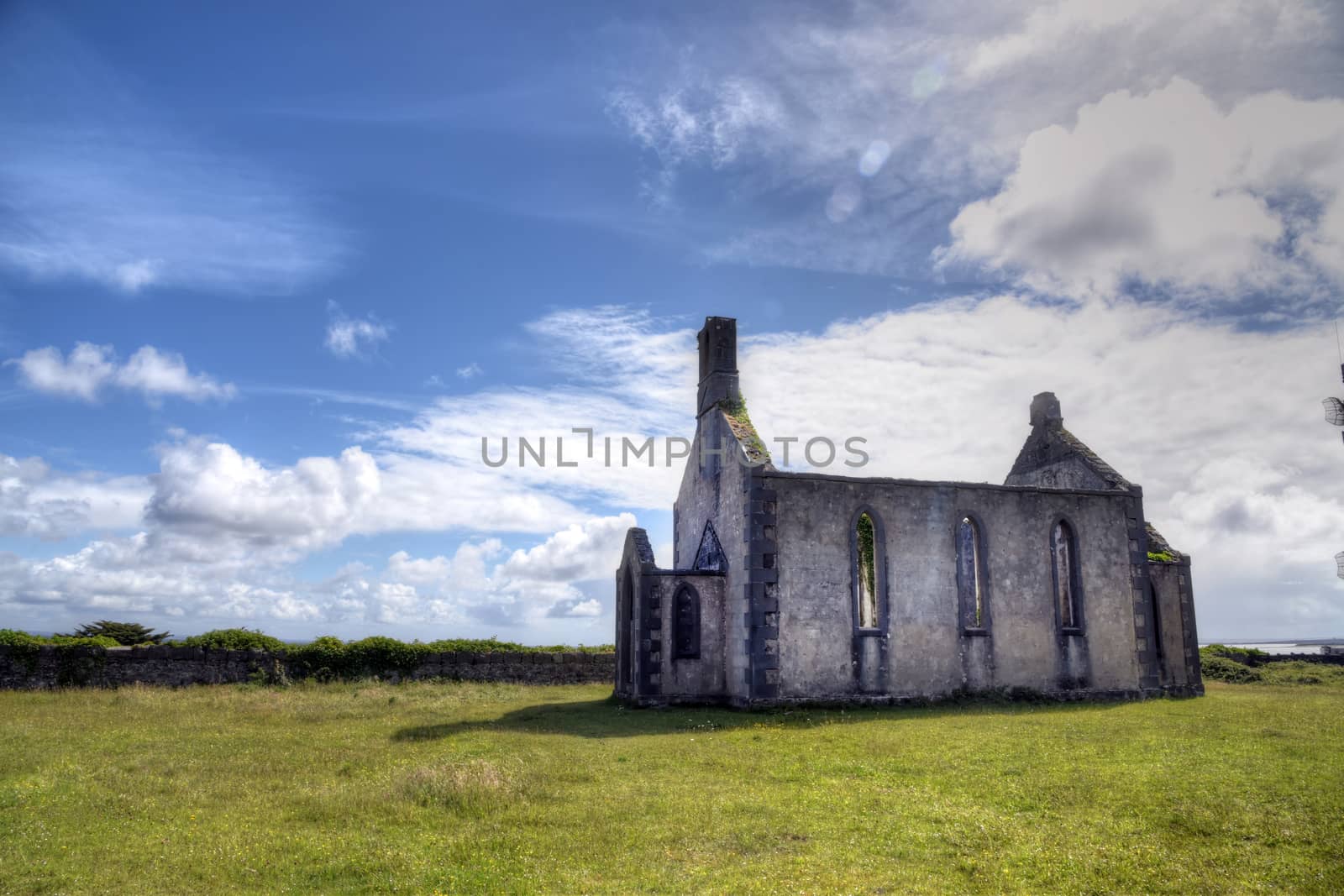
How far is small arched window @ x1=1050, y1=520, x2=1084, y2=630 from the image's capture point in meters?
23.7

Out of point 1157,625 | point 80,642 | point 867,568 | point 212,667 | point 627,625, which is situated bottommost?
point 212,667

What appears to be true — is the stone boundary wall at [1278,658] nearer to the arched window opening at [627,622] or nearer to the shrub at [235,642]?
the arched window opening at [627,622]

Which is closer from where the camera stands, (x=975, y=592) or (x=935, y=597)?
(x=935, y=597)

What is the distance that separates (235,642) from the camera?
27172 millimetres

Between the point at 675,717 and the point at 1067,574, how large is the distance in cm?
1224

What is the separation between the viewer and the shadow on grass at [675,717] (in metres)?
17.6

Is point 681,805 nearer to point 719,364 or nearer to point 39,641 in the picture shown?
point 719,364

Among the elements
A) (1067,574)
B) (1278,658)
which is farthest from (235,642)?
(1278,658)

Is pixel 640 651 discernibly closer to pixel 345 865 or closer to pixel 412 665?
pixel 412 665

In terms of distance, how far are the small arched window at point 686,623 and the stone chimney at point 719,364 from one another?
5869 mm

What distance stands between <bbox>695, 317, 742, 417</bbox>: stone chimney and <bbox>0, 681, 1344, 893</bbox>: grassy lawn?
10.3 meters

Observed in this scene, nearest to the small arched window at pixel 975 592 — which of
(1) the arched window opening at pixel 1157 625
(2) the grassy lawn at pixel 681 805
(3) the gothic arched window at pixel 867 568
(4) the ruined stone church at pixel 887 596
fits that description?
(4) the ruined stone church at pixel 887 596

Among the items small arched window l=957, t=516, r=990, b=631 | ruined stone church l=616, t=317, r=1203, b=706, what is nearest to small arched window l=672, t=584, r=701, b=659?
ruined stone church l=616, t=317, r=1203, b=706

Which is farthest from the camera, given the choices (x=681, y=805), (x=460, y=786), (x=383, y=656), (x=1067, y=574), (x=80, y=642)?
(x=383, y=656)
